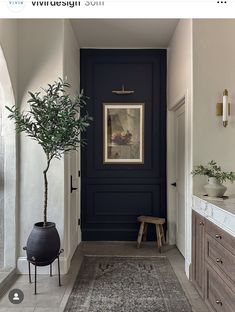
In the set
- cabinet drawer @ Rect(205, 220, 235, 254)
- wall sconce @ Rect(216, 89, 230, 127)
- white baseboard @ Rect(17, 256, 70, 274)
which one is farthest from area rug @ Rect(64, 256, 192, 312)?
wall sconce @ Rect(216, 89, 230, 127)

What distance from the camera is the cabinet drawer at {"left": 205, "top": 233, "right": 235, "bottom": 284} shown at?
6.38 ft

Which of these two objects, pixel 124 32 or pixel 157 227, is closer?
pixel 124 32

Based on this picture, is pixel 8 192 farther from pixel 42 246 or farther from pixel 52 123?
pixel 52 123

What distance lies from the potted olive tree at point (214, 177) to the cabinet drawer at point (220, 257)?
0.41 meters

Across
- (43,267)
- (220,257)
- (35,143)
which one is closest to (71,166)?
(35,143)

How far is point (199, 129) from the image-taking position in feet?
9.81

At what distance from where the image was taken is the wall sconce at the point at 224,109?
9.45ft

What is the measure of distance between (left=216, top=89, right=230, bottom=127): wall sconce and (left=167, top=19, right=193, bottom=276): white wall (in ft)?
0.91

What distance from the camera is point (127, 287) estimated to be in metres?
2.88

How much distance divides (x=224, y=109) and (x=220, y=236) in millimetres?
1304

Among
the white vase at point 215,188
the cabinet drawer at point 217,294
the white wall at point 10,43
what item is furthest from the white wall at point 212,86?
the white wall at point 10,43
